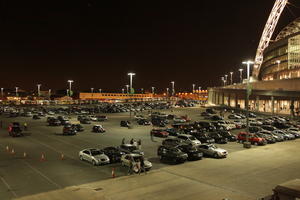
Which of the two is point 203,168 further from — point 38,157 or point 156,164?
point 38,157

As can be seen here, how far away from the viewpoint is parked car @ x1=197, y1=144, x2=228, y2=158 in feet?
89.4

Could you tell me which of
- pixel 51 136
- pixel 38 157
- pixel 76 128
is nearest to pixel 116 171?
pixel 38 157

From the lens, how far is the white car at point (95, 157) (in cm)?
2484

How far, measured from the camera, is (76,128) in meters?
46.4

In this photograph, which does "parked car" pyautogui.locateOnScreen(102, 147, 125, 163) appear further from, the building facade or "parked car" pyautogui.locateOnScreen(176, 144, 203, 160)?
the building facade

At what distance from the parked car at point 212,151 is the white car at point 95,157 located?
8.96 meters

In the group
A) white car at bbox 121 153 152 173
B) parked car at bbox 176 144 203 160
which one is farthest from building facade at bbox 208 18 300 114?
white car at bbox 121 153 152 173

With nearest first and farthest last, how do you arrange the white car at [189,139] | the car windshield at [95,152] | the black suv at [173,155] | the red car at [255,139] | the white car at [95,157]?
the white car at [95,157] → the black suv at [173,155] → the car windshield at [95,152] → the white car at [189,139] → the red car at [255,139]

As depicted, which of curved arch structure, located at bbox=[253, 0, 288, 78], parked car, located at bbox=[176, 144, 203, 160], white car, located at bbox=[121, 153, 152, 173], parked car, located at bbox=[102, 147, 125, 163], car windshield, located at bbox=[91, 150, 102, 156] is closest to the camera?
white car, located at bbox=[121, 153, 152, 173]

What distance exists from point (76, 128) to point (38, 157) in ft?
61.4

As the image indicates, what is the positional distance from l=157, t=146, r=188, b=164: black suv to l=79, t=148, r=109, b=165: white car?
4.73 m

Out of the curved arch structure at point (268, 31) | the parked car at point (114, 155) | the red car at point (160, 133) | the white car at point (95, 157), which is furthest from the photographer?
the curved arch structure at point (268, 31)

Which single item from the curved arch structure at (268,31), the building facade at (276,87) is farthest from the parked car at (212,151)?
the curved arch structure at (268,31)

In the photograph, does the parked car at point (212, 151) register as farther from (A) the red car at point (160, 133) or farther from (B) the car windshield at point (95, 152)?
(A) the red car at point (160, 133)
